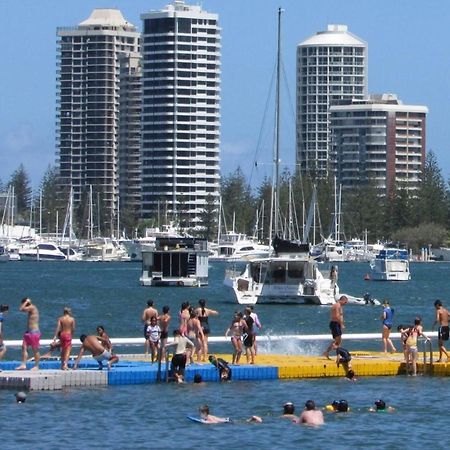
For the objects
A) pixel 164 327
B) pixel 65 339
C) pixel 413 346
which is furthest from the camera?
pixel 413 346

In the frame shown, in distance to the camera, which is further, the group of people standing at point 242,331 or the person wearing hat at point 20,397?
the group of people standing at point 242,331

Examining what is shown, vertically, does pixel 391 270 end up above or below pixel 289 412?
above

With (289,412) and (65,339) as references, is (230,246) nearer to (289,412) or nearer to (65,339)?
(65,339)

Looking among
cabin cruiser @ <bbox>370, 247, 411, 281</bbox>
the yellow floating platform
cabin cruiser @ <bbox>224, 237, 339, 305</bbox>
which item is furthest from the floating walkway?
cabin cruiser @ <bbox>370, 247, 411, 281</bbox>

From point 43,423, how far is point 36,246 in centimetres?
15748

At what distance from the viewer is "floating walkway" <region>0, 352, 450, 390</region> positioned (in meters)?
35.1

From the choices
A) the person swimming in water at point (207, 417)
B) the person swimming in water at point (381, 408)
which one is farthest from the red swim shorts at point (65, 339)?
the person swimming in water at point (381, 408)

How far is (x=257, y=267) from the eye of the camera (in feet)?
241

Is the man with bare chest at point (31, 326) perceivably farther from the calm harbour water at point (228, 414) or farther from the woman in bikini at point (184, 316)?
the woman in bikini at point (184, 316)

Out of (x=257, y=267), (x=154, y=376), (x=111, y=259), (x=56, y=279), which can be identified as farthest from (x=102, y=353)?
(x=111, y=259)

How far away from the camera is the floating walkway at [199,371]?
3512 centimetres

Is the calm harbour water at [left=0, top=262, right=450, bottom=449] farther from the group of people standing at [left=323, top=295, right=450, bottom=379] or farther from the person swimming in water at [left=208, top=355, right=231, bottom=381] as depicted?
the group of people standing at [left=323, top=295, right=450, bottom=379]

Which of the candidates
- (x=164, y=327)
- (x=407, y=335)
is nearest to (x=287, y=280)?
(x=407, y=335)

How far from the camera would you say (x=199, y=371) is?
121 ft
